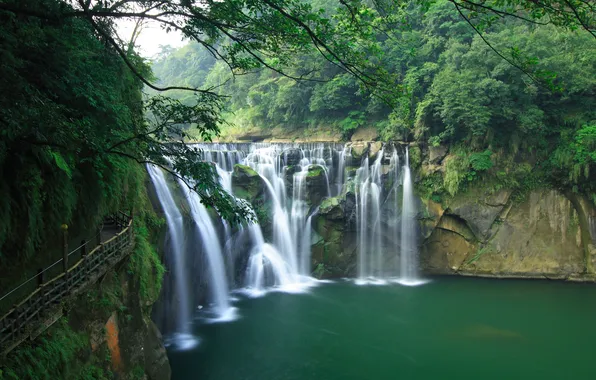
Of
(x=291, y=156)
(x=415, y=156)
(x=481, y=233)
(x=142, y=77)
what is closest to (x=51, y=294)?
(x=142, y=77)

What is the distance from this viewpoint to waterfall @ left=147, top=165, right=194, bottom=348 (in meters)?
13.3

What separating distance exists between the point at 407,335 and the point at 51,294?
11373mm

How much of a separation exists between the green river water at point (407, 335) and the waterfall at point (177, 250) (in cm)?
64

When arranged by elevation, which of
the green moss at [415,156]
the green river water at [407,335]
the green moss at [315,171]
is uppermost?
the green moss at [415,156]

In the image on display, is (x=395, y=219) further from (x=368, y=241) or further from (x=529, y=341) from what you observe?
(x=529, y=341)

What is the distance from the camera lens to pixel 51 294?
6.16 metres

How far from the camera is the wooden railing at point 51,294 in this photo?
204 inches

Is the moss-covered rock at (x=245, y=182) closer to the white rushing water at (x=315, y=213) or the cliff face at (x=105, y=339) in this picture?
the white rushing water at (x=315, y=213)

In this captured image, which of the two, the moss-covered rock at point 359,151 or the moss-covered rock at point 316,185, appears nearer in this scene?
the moss-covered rock at point 316,185

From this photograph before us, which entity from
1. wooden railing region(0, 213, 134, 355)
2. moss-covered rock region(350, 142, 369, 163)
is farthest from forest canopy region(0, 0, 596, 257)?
moss-covered rock region(350, 142, 369, 163)

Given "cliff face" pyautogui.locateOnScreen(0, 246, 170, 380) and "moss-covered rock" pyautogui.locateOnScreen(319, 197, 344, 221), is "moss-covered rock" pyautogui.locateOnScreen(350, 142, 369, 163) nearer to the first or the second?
"moss-covered rock" pyautogui.locateOnScreen(319, 197, 344, 221)

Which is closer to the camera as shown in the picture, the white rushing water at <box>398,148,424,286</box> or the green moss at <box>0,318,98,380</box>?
the green moss at <box>0,318,98,380</box>

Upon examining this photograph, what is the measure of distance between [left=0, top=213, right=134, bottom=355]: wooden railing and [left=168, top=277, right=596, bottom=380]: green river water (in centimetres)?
529

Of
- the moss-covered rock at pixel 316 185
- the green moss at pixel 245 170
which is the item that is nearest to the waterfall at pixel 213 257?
the green moss at pixel 245 170
